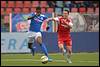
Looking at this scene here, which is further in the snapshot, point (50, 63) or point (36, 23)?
point (36, 23)

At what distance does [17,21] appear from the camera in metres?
25.3

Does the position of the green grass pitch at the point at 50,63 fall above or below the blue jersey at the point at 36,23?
below

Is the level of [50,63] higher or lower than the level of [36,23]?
lower

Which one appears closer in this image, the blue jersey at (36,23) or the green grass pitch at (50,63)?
the green grass pitch at (50,63)

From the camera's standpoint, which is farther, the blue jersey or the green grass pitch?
the blue jersey

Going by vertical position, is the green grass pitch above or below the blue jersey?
below

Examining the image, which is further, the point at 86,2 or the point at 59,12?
the point at 86,2

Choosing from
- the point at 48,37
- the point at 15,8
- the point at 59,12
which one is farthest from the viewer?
the point at 15,8

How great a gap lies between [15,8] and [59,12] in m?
3.36

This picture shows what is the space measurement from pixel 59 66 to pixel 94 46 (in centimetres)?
1036

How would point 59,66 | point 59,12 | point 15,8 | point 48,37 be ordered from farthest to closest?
1. point 15,8
2. point 59,12
3. point 48,37
4. point 59,66

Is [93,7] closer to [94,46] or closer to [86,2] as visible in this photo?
[86,2]

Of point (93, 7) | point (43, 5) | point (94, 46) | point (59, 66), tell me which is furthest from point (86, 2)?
point (59, 66)

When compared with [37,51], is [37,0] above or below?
above
